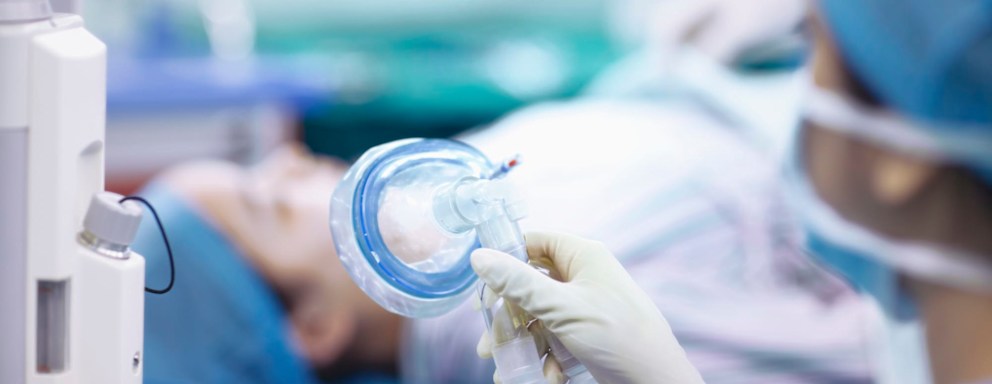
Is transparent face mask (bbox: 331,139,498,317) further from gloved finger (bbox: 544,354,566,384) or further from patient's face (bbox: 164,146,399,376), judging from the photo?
patient's face (bbox: 164,146,399,376)

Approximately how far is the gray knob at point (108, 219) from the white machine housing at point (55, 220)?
0.04 feet

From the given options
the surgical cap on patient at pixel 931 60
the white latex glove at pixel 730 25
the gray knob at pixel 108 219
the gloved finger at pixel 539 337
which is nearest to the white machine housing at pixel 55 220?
the gray knob at pixel 108 219

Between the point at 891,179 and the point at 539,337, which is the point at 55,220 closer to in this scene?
the point at 539,337

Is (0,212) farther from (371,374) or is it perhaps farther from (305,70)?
(305,70)

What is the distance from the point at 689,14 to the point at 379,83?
0.95 m

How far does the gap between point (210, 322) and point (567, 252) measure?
924 mm

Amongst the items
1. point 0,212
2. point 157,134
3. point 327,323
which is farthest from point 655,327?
point 157,134

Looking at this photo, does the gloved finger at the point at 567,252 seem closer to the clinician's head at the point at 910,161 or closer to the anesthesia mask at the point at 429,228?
the anesthesia mask at the point at 429,228

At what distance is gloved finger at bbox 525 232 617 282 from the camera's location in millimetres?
689

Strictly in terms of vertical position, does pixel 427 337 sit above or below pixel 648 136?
below

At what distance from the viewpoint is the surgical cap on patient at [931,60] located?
0.71m

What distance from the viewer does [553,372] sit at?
0.68 metres

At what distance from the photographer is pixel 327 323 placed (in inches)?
62.7

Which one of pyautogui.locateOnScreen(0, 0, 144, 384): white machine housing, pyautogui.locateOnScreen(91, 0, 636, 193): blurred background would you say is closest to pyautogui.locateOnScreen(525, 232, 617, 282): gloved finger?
A: pyautogui.locateOnScreen(0, 0, 144, 384): white machine housing
